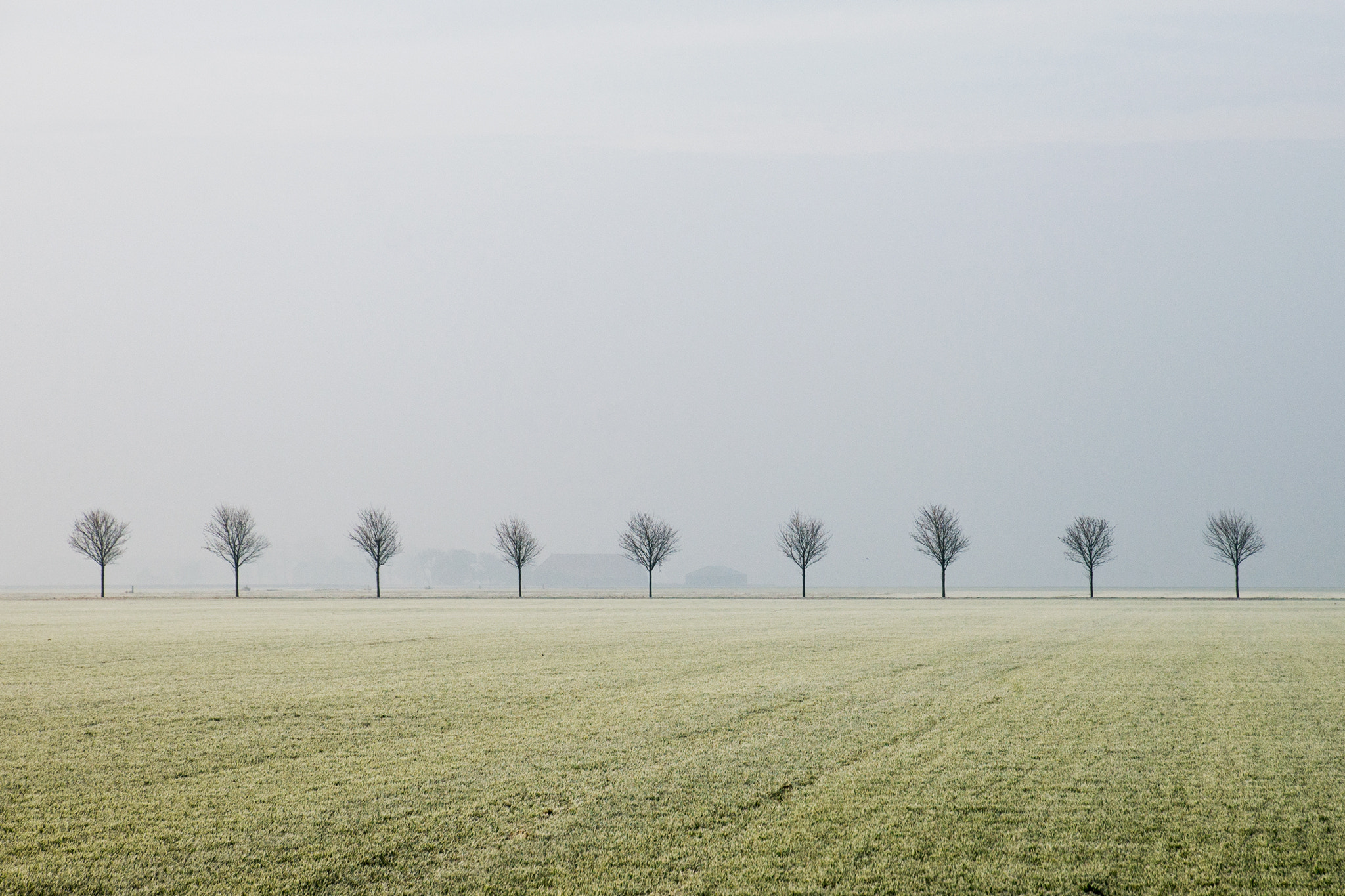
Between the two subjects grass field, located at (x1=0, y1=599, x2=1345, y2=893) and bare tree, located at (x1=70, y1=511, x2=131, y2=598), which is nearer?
grass field, located at (x1=0, y1=599, x2=1345, y2=893)

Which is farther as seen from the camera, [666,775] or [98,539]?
[98,539]

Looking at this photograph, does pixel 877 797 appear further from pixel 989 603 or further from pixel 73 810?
pixel 989 603

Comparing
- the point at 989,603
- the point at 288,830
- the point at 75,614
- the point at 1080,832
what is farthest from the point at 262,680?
the point at 989,603

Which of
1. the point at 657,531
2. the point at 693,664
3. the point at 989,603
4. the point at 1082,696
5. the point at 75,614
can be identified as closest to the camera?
the point at 1082,696

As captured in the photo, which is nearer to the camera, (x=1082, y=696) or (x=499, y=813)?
(x=499, y=813)

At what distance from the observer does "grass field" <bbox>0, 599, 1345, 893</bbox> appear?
693cm

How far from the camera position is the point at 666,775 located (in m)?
9.49

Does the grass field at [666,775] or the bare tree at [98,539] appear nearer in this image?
the grass field at [666,775]

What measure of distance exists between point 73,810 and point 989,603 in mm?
63713

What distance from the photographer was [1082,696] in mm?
15188

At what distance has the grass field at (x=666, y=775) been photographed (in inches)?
273

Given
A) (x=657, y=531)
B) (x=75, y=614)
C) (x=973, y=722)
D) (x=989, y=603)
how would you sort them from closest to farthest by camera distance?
(x=973, y=722) < (x=75, y=614) < (x=989, y=603) < (x=657, y=531)

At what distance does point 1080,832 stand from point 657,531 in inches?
3808

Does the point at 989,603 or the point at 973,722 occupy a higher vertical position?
the point at 973,722
